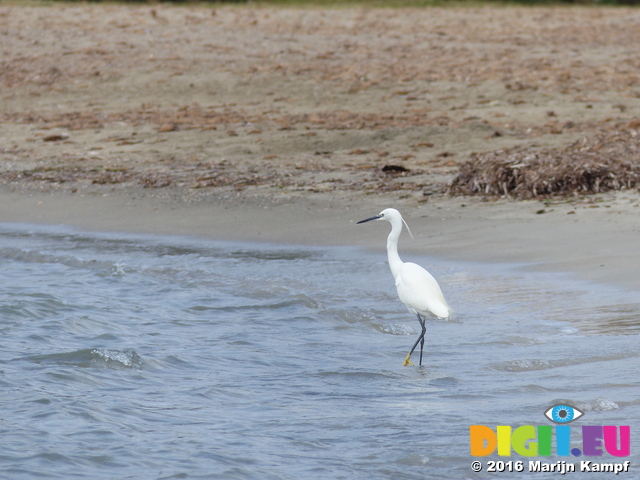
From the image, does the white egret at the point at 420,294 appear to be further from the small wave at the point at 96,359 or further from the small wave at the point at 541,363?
the small wave at the point at 96,359

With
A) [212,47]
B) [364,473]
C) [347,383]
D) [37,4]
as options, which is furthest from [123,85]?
[364,473]

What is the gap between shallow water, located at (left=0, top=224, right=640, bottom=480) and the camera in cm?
488

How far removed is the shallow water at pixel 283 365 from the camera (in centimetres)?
488

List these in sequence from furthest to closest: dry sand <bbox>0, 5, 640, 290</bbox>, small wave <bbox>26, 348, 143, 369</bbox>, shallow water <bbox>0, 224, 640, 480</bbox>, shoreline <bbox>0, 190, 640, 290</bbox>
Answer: dry sand <bbox>0, 5, 640, 290</bbox>
shoreline <bbox>0, 190, 640, 290</bbox>
small wave <bbox>26, 348, 143, 369</bbox>
shallow water <bbox>0, 224, 640, 480</bbox>

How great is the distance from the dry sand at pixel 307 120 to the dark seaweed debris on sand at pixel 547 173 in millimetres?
342

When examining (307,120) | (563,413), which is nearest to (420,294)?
(563,413)

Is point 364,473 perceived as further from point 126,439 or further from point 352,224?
point 352,224

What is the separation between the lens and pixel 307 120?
15383 millimetres

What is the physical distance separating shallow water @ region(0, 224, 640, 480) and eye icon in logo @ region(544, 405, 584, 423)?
6 centimetres

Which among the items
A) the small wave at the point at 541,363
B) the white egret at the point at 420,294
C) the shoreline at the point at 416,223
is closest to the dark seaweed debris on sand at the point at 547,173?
the shoreline at the point at 416,223

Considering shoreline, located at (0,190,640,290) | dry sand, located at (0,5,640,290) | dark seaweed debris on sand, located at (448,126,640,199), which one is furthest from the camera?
dark seaweed debris on sand, located at (448,126,640,199)

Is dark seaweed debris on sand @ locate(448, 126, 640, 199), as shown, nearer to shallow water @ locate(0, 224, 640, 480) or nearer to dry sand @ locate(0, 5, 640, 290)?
dry sand @ locate(0, 5, 640, 290)

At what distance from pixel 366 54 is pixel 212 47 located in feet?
9.79

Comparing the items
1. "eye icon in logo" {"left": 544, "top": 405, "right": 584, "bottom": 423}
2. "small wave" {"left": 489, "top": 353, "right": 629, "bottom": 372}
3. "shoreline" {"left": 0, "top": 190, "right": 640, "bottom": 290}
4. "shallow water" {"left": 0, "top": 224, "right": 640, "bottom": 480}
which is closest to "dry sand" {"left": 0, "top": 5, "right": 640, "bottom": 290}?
"shoreline" {"left": 0, "top": 190, "right": 640, "bottom": 290}
